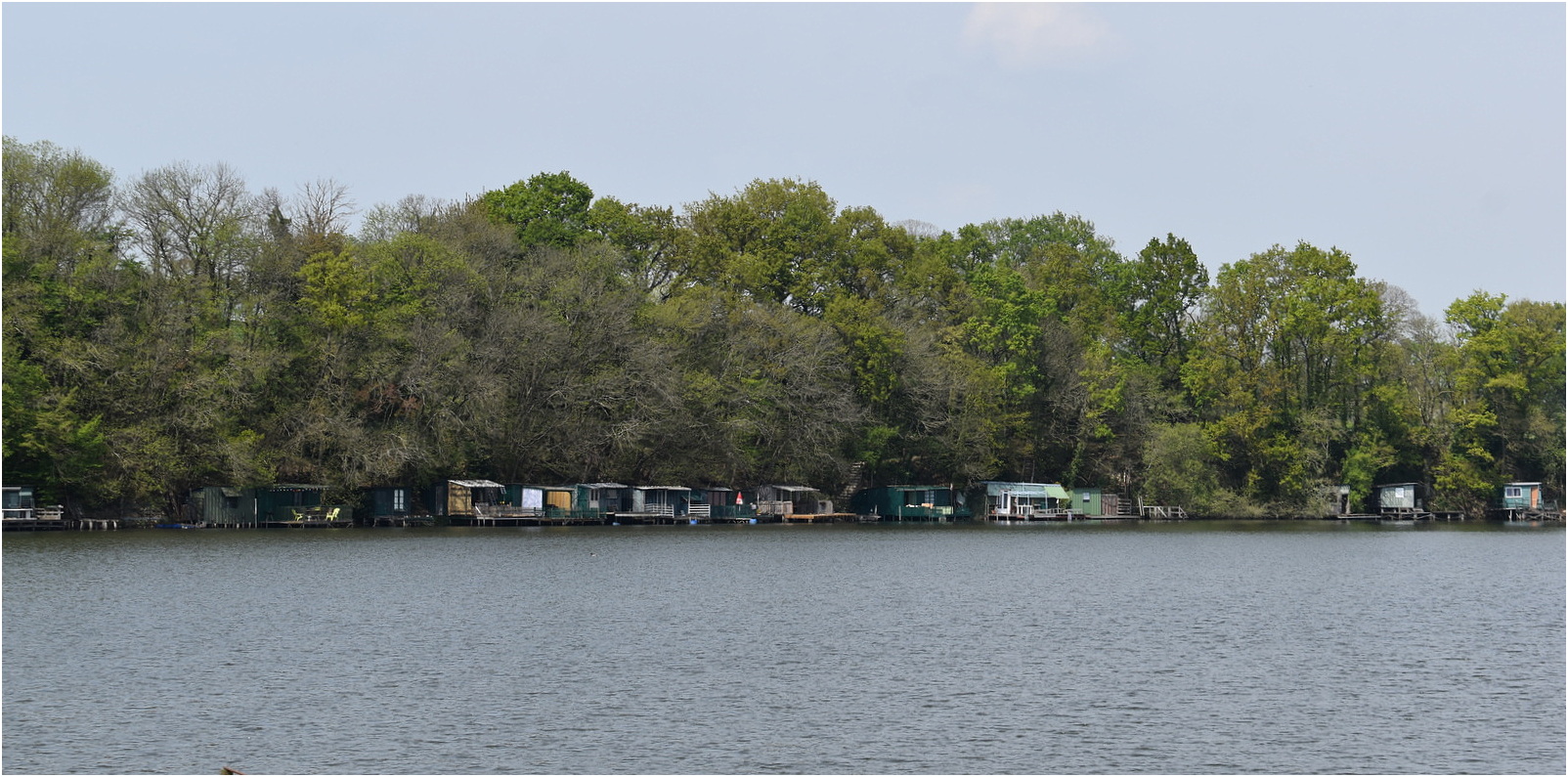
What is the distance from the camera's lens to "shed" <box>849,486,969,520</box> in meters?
101

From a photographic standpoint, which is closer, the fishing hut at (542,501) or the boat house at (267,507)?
the boat house at (267,507)

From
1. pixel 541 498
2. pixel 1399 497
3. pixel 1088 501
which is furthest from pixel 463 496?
pixel 1399 497

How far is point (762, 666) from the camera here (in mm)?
32750

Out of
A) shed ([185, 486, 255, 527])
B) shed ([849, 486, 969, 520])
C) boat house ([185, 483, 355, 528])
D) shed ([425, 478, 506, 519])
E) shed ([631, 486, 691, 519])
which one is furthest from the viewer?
shed ([849, 486, 969, 520])

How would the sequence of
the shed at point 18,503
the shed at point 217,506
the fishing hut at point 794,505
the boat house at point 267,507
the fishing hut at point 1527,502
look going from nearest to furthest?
the shed at point 18,503, the shed at point 217,506, the boat house at point 267,507, the fishing hut at point 794,505, the fishing hut at point 1527,502

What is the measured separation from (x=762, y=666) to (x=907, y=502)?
69236mm

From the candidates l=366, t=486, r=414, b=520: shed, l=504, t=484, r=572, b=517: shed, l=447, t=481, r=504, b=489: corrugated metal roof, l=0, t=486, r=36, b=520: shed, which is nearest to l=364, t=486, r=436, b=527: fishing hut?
l=366, t=486, r=414, b=520: shed

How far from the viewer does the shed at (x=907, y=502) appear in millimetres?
101000

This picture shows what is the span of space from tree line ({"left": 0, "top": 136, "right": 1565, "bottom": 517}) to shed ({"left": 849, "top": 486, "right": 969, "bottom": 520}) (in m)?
2.11

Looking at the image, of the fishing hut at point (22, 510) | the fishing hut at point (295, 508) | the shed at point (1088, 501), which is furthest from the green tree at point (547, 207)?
the shed at point (1088, 501)

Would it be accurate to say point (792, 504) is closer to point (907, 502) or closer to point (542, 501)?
point (907, 502)

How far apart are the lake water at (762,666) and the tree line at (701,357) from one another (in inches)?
657

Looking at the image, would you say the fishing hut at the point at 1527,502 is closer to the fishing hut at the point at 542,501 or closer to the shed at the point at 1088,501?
the shed at the point at 1088,501

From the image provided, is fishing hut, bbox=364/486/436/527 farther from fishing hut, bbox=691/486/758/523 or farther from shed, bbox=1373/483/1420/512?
shed, bbox=1373/483/1420/512
